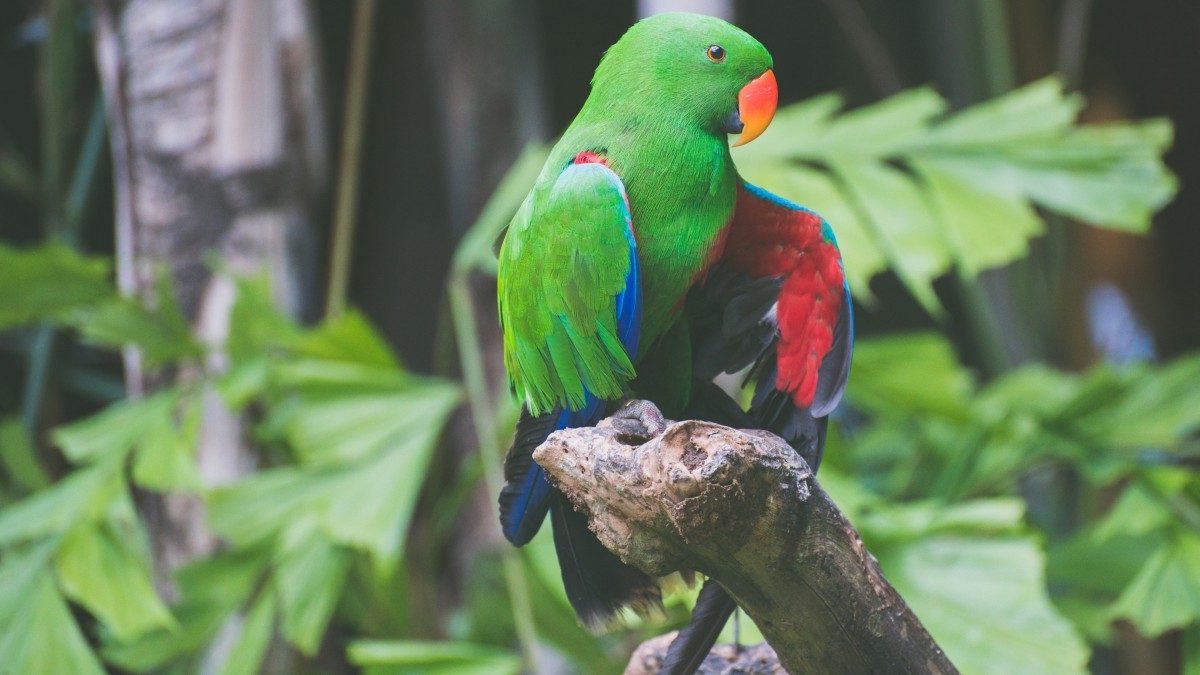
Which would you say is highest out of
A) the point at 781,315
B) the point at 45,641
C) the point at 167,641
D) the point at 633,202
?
the point at 633,202

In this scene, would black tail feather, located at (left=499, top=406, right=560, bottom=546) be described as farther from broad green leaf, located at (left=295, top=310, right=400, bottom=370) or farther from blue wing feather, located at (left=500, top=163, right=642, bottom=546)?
broad green leaf, located at (left=295, top=310, right=400, bottom=370)

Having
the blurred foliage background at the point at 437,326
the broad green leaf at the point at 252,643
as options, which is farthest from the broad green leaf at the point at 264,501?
the broad green leaf at the point at 252,643

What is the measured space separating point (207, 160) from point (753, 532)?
61.9 inches

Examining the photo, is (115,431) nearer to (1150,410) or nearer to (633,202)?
(633,202)

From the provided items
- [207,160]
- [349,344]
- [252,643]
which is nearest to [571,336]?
[349,344]

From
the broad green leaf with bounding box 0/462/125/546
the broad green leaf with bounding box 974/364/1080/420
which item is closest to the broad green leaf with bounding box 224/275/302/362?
the broad green leaf with bounding box 0/462/125/546

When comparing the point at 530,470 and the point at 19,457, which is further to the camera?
the point at 19,457

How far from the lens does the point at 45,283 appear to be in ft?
5.42

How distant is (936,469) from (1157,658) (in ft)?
3.51

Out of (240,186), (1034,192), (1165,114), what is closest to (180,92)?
(240,186)

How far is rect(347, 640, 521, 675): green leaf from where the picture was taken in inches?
52.6

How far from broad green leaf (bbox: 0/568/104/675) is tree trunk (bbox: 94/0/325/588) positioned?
0.35 metres

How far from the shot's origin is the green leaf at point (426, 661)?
1.34 m

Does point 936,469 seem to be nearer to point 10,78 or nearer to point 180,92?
point 180,92
